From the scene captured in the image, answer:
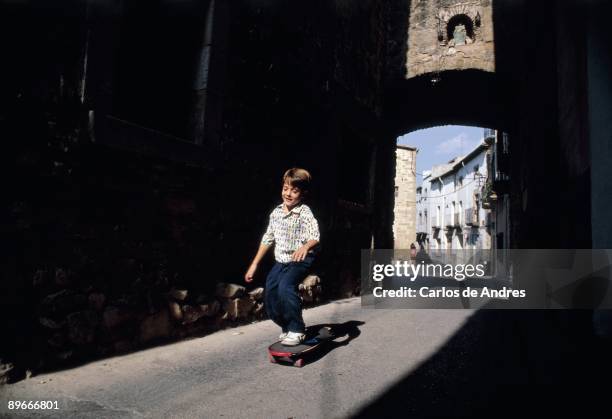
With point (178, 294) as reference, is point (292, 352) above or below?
below

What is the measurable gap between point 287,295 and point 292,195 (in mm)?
805

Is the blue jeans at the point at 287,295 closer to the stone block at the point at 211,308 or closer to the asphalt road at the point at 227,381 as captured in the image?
the asphalt road at the point at 227,381

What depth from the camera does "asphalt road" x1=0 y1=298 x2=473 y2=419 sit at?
2.25 m

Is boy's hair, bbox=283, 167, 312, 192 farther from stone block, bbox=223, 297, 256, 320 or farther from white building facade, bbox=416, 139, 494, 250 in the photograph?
white building facade, bbox=416, 139, 494, 250

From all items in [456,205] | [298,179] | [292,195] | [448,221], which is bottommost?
[292,195]

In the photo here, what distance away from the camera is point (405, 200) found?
26406 millimetres

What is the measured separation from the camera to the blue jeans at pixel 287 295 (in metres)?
3.18

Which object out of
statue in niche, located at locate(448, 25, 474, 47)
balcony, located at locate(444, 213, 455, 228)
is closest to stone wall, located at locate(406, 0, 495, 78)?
statue in niche, located at locate(448, 25, 474, 47)

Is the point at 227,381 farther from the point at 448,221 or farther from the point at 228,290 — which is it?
the point at 448,221

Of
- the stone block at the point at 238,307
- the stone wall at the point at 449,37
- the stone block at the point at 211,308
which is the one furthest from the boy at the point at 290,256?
the stone wall at the point at 449,37

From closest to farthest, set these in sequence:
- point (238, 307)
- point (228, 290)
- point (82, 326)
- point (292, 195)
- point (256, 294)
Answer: point (82, 326)
point (292, 195)
point (228, 290)
point (238, 307)
point (256, 294)

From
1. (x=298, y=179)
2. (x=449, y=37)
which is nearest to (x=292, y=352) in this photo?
(x=298, y=179)

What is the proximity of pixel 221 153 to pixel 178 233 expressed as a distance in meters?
0.97

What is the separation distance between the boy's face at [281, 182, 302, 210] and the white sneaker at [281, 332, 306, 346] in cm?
101
